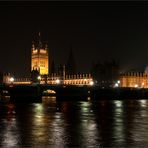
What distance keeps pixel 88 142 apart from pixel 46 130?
763cm

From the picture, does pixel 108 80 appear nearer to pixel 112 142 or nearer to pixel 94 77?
pixel 94 77

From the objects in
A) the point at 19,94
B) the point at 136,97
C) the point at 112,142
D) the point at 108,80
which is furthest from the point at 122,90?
the point at 112,142

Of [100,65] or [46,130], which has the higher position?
[100,65]

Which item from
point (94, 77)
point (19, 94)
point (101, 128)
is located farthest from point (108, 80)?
point (101, 128)

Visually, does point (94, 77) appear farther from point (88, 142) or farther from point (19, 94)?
point (88, 142)

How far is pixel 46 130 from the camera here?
129ft

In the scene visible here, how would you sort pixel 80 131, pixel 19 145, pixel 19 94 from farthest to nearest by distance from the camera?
pixel 19 94
pixel 80 131
pixel 19 145

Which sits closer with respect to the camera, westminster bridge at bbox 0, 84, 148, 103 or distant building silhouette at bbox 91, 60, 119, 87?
westminster bridge at bbox 0, 84, 148, 103

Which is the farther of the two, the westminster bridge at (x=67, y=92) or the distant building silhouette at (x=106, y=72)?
the distant building silhouette at (x=106, y=72)

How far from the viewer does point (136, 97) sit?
134m

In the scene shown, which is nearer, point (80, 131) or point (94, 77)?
point (80, 131)

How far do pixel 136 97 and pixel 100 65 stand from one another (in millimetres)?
52995

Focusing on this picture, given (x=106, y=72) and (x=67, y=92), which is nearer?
(x=67, y=92)

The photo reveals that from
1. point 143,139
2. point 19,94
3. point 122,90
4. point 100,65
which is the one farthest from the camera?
point 100,65
